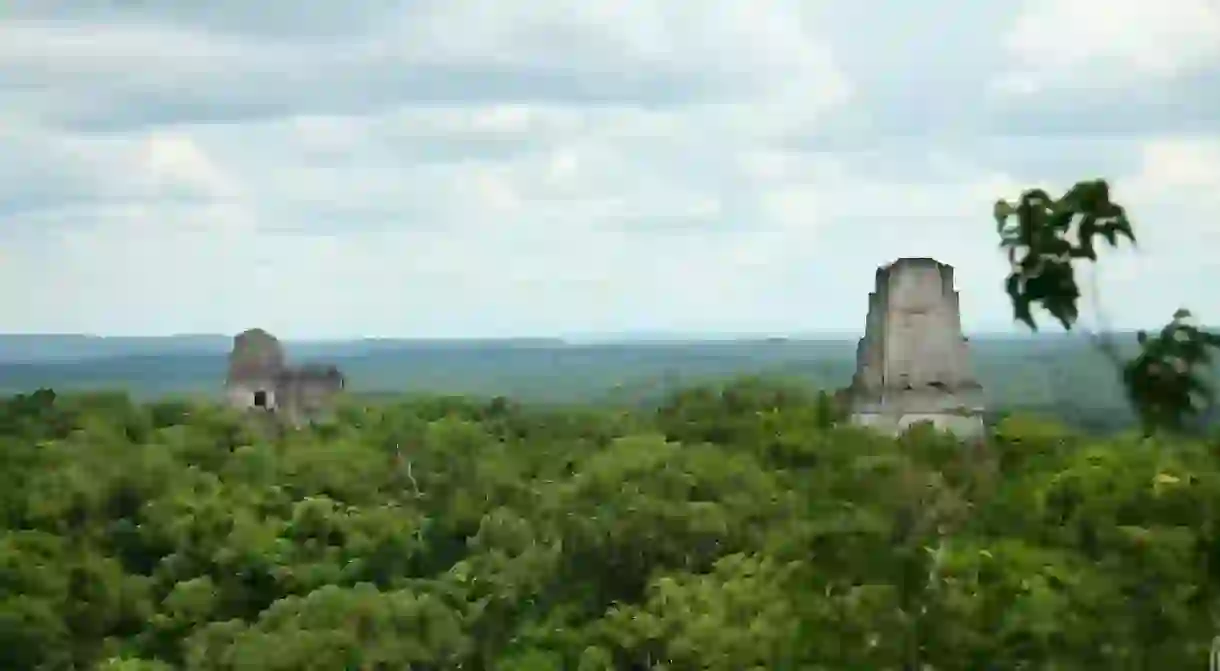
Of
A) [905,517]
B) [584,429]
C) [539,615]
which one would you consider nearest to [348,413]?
[584,429]

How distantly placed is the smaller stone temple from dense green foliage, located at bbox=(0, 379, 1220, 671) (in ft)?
16.4

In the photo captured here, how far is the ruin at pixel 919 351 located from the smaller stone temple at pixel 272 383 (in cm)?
2486

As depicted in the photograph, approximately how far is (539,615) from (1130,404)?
19.0 metres

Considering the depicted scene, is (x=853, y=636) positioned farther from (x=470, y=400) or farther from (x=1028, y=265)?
(x=470, y=400)

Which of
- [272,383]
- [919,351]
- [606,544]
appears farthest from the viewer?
[272,383]

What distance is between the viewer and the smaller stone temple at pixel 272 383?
2325 inches

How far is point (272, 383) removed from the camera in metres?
59.4

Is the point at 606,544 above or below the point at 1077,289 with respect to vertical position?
below

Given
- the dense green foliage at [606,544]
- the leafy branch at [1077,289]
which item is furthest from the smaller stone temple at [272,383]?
the leafy branch at [1077,289]

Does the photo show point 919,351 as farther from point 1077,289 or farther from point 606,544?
point 1077,289

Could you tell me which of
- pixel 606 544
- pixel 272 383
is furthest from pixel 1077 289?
pixel 272 383

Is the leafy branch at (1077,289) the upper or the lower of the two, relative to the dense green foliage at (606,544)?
upper

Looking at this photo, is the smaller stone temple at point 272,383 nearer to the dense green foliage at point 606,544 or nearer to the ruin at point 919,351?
the dense green foliage at point 606,544

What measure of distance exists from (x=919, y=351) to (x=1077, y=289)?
25221 mm
